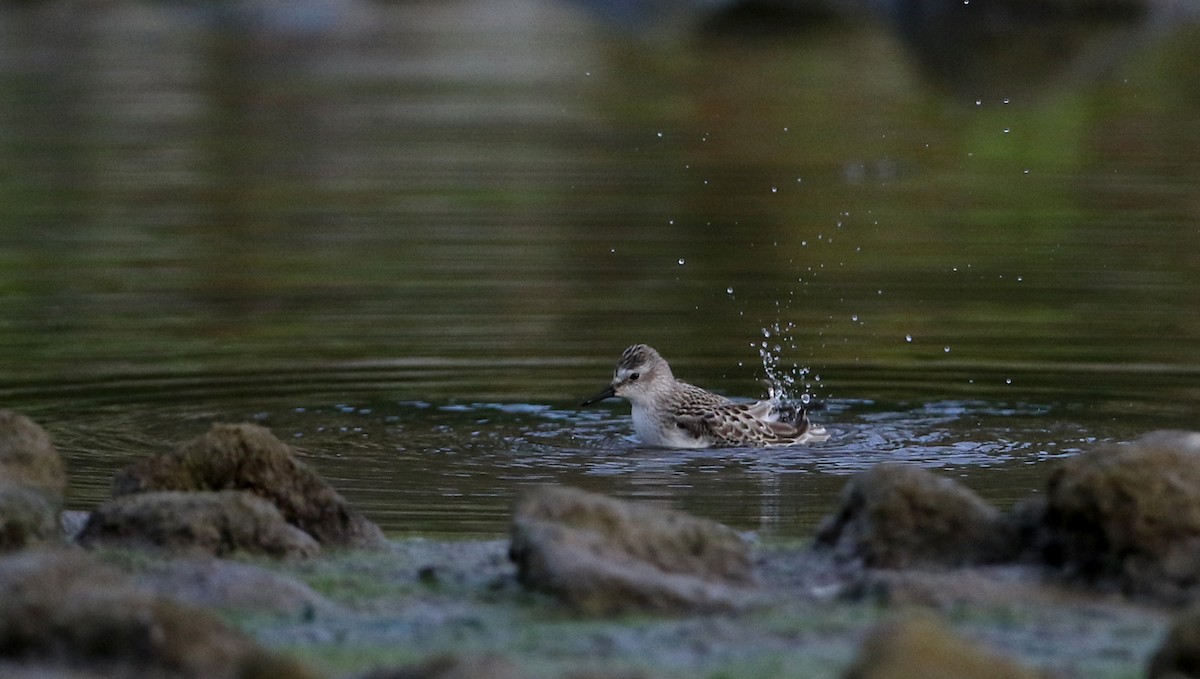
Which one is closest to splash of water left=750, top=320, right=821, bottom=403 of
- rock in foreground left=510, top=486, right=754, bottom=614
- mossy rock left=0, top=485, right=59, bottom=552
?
rock in foreground left=510, top=486, right=754, bottom=614

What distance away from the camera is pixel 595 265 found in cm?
1462

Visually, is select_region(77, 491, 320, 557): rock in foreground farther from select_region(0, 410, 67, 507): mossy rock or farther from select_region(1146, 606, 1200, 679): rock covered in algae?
select_region(1146, 606, 1200, 679): rock covered in algae

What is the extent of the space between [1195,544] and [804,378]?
5396 millimetres

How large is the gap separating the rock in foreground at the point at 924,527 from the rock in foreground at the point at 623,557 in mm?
381

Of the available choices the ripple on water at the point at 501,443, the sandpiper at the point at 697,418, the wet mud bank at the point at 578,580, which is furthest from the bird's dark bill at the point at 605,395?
the wet mud bank at the point at 578,580

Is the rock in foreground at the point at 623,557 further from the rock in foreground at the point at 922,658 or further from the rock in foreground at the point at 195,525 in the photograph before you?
the rock in foreground at the point at 922,658

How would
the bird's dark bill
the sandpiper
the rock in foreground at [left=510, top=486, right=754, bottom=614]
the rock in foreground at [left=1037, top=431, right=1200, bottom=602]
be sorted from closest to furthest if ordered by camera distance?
the rock in foreground at [left=510, top=486, right=754, bottom=614] → the rock in foreground at [left=1037, top=431, right=1200, bottom=602] → the sandpiper → the bird's dark bill

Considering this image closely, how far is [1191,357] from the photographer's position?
11297 millimetres

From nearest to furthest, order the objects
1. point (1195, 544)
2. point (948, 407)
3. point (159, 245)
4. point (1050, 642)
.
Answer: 1. point (1050, 642)
2. point (1195, 544)
3. point (948, 407)
4. point (159, 245)

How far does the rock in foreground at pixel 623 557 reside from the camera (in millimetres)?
5645

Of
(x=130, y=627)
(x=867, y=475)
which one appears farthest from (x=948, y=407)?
(x=130, y=627)

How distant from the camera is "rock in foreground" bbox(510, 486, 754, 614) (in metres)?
5.64

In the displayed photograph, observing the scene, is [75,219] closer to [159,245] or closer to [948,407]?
[159,245]

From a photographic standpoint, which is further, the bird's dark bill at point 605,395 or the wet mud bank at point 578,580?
the bird's dark bill at point 605,395
